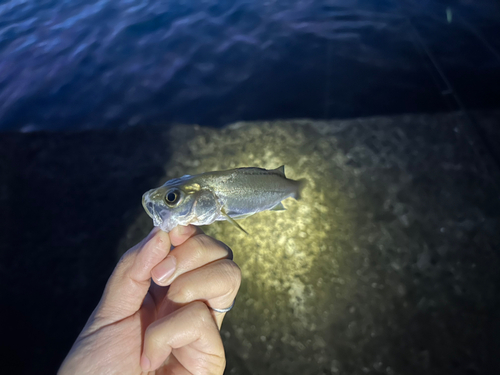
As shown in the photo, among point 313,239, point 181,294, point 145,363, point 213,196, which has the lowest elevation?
point 313,239

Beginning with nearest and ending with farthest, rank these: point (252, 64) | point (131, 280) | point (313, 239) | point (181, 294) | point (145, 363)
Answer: point (145, 363) < point (181, 294) < point (131, 280) < point (313, 239) < point (252, 64)

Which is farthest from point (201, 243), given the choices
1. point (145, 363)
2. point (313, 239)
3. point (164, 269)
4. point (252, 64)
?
point (252, 64)

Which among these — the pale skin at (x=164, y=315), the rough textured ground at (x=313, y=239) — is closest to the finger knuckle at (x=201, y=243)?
the pale skin at (x=164, y=315)

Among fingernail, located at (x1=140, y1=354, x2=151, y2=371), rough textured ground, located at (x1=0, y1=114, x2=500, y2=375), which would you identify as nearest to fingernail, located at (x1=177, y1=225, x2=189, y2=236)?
fingernail, located at (x1=140, y1=354, x2=151, y2=371)

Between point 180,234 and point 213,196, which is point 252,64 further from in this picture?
point 180,234

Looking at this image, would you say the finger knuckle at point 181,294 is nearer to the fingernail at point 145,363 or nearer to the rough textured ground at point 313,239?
the fingernail at point 145,363

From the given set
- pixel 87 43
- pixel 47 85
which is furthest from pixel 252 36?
pixel 47 85
